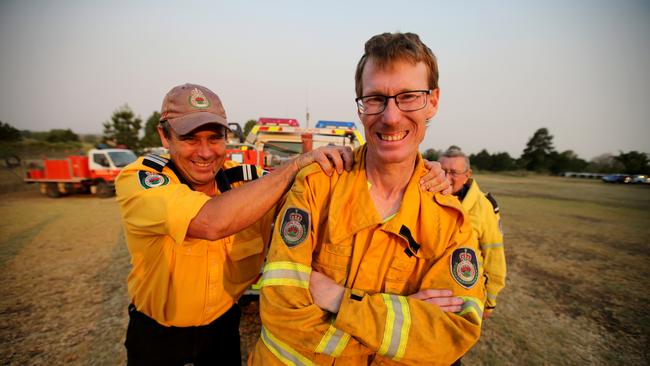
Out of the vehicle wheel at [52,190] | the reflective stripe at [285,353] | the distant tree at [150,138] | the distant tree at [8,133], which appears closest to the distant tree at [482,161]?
the distant tree at [150,138]

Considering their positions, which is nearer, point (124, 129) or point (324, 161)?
point (324, 161)

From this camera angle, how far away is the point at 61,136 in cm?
4450

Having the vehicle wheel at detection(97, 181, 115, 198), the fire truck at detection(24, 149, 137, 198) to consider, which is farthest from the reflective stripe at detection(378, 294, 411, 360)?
the vehicle wheel at detection(97, 181, 115, 198)

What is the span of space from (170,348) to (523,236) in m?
10.2

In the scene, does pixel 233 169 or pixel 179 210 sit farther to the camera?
pixel 233 169

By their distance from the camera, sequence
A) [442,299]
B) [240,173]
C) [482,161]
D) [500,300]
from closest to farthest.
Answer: [442,299] → [240,173] → [500,300] → [482,161]

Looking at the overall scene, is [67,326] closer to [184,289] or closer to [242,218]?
[184,289]

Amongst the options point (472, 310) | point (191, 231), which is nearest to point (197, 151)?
point (191, 231)

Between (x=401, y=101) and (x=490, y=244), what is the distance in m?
2.17

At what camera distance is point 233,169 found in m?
2.21

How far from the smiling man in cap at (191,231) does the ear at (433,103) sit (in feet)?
1.47

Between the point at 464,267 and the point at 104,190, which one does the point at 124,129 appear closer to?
the point at 104,190

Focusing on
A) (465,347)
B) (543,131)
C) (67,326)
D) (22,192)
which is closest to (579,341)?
(465,347)

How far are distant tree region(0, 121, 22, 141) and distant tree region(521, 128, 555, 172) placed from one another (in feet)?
261
